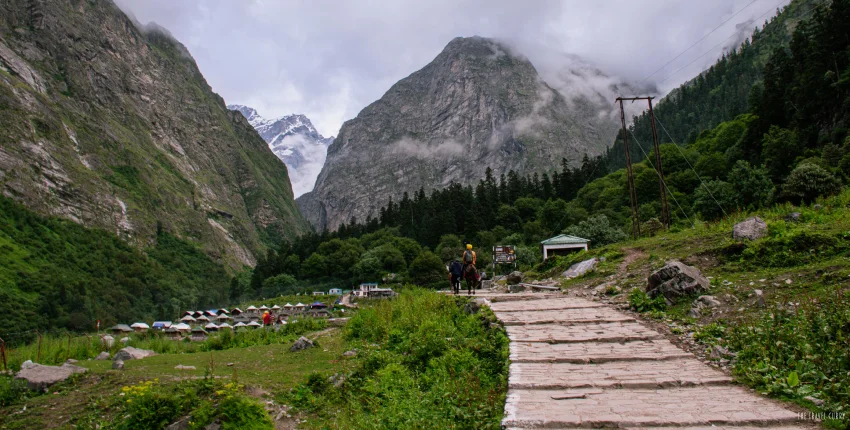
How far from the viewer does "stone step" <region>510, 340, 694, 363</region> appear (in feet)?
23.6

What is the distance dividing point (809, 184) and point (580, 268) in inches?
423

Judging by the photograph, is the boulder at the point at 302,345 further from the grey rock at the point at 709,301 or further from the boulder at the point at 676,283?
the grey rock at the point at 709,301

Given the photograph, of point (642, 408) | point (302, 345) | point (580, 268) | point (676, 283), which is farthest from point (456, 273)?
point (642, 408)

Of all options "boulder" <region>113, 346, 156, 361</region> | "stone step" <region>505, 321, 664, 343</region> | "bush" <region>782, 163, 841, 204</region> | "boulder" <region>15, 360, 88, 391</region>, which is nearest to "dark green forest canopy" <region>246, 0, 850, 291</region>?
"bush" <region>782, 163, 841, 204</region>

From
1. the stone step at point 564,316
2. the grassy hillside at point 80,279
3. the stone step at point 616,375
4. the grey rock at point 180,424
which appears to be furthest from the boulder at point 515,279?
the grassy hillside at point 80,279

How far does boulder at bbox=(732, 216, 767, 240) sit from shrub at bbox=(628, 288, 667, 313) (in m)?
4.39

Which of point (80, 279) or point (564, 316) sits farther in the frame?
point (80, 279)

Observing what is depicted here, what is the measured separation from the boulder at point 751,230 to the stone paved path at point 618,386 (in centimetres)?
623

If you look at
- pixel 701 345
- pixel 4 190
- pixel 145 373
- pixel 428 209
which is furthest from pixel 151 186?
pixel 701 345

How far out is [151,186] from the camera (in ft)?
472

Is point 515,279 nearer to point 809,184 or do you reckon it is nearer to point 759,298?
point 809,184

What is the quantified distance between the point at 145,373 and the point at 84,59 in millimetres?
180206

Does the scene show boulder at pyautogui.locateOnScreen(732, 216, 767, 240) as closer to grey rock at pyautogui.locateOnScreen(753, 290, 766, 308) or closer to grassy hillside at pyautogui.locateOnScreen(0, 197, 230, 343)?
grey rock at pyautogui.locateOnScreen(753, 290, 766, 308)

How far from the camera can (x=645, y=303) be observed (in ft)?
34.5
